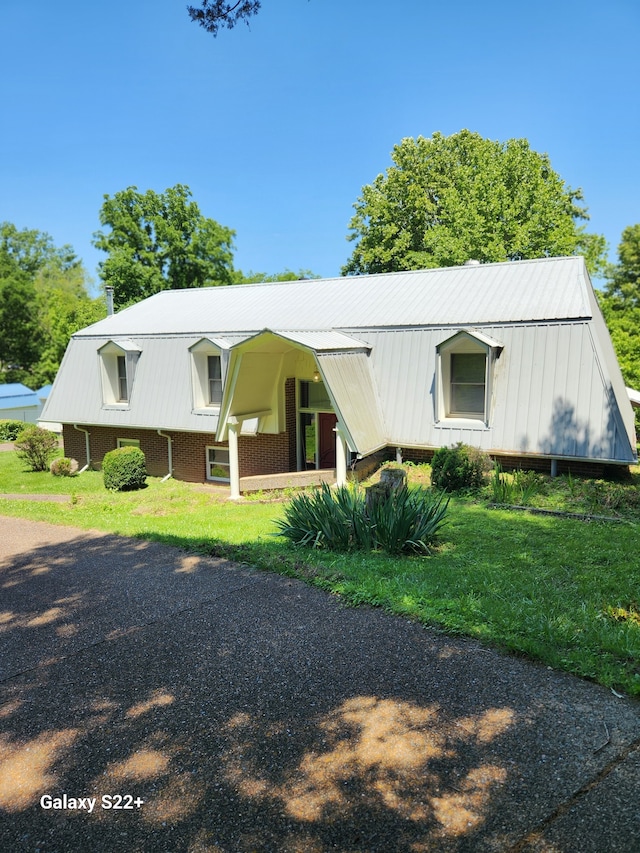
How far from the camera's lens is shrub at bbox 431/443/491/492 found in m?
12.7

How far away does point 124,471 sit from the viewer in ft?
58.0

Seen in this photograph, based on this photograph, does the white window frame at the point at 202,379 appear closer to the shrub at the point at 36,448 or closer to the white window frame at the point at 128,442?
the white window frame at the point at 128,442

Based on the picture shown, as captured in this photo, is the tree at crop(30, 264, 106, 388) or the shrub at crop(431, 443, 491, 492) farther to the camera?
the tree at crop(30, 264, 106, 388)

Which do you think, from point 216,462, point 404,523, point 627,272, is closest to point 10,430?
point 216,462

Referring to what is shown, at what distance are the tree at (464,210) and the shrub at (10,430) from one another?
2192 centimetres

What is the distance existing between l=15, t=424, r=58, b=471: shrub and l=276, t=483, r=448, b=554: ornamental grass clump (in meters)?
16.4

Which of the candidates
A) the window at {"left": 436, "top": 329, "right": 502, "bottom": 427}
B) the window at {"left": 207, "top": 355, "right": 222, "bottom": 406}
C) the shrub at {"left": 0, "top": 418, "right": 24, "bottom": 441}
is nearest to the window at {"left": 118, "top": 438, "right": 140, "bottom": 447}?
the window at {"left": 207, "top": 355, "right": 222, "bottom": 406}

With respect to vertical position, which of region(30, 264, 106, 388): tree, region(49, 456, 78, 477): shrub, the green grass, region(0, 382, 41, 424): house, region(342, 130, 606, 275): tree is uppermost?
region(342, 130, 606, 275): tree

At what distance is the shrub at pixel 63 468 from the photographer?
816 inches

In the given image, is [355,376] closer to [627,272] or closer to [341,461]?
[341,461]

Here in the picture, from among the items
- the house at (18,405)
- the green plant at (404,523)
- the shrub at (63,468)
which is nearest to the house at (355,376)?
the shrub at (63,468)

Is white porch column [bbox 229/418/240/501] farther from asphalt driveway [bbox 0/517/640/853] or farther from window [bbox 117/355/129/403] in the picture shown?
asphalt driveway [bbox 0/517/640/853]

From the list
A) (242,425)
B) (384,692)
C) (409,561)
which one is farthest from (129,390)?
(384,692)

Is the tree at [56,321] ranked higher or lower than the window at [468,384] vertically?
higher
